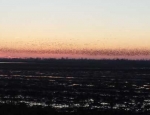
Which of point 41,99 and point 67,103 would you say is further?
point 41,99

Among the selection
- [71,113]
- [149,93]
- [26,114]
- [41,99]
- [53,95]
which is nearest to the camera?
[26,114]

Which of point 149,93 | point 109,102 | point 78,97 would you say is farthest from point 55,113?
point 149,93

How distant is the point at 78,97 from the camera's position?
1226 inches

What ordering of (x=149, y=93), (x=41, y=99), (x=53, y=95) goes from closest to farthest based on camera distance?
(x=41, y=99)
(x=53, y=95)
(x=149, y=93)

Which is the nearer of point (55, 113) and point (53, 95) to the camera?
point (55, 113)

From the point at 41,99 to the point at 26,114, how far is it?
975 cm

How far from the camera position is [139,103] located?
28.2 m

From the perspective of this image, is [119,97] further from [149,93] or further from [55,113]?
[55,113]

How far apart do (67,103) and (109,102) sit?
10.6 ft

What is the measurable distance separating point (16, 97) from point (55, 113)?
1130 centimetres

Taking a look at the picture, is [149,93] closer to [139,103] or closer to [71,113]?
[139,103]

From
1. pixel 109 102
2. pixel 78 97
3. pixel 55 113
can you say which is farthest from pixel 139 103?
pixel 55 113

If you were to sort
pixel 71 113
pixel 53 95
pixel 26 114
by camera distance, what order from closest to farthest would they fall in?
pixel 26 114, pixel 71 113, pixel 53 95

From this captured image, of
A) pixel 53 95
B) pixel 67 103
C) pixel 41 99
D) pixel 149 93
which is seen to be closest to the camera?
pixel 67 103
